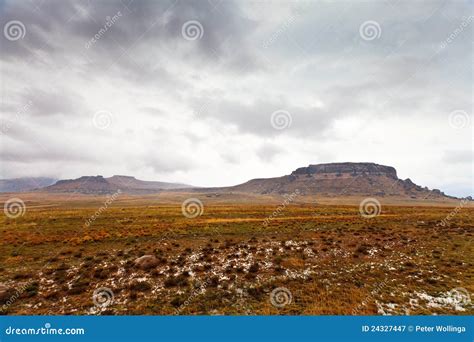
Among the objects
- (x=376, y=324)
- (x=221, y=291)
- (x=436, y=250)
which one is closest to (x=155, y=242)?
(x=221, y=291)

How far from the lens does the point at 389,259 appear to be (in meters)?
21.6

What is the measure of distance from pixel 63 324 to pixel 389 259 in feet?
80.1

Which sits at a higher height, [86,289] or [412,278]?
[412,278]

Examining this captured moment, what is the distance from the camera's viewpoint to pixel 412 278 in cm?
1694

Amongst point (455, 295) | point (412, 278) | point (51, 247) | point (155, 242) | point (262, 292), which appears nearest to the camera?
point (455, 295)

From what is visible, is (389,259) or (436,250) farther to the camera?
(436,250)

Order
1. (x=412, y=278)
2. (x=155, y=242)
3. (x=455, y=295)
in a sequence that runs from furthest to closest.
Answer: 1. (x=155, y=242)
2. (x=412, y=278)
3. (x=455, y=295)

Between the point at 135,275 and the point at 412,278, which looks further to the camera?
the point at 135,275

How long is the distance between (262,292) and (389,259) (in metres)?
13.7

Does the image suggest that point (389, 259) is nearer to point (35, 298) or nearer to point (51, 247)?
point (35, 298)

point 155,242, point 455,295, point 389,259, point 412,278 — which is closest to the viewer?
point 455,295

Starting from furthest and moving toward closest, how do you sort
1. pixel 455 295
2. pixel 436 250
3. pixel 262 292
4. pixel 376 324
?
pixel 436 250
pixel 262 292
pixel 455 295
pixel 376 324

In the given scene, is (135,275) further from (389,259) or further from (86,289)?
(389,259)

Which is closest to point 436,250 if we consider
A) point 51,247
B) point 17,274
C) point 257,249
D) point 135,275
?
point 257,249
